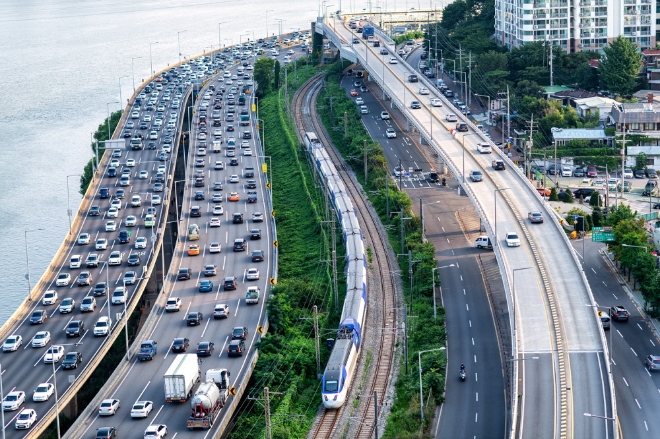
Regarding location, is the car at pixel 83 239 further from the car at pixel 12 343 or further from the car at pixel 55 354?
the car at pixel 55 354

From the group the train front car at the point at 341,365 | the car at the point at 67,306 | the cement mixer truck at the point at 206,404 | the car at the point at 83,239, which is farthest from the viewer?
the car at the point at 83,239

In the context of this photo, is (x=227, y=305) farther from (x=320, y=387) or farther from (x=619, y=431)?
(x=619, y=431)

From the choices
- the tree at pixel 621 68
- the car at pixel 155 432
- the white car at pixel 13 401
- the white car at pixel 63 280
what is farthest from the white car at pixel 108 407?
the tree at pixel 621 68

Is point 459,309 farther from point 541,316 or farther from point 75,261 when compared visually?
point 75,261

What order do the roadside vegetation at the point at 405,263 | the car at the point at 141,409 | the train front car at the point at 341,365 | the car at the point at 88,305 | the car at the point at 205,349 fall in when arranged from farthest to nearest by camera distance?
the car at the point at 88,305
the car at the point at 205,349
the roadside vegetation at the point at 405,263
the train front car at the point at 341,365
the car at the point at 141,409

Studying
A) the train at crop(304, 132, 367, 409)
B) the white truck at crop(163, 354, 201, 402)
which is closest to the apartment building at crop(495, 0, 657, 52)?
the train at crop(304, 132, 367, 409)

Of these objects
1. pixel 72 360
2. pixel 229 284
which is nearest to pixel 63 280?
pixel 229 284
